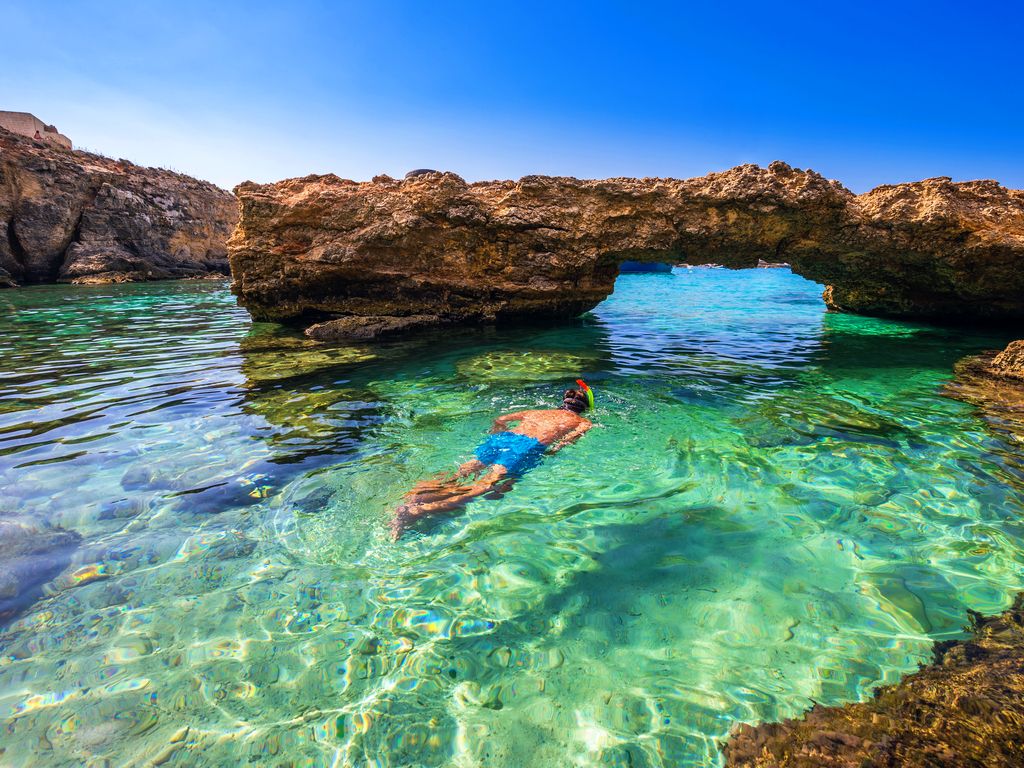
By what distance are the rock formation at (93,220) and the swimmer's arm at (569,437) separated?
112 ft

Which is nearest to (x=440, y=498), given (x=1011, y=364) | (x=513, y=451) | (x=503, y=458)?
(x=503, y=458)

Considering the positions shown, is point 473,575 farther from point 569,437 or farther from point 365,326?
point 365,326

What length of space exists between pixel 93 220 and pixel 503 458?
37.6 m

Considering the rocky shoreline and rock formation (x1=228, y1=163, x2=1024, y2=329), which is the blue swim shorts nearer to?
the rocky shoreline

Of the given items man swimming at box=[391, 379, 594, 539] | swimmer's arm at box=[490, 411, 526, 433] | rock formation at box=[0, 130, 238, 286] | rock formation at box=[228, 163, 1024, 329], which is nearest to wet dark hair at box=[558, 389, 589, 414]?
man swimming at box=[391, 379, 594, 539]

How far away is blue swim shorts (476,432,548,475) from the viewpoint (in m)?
3.93

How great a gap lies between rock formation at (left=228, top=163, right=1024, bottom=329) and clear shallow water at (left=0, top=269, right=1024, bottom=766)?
459 cm

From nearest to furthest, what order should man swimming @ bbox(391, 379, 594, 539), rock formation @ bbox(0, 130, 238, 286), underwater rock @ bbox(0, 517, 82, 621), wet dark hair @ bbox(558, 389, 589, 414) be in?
underwater rock @ bbox(0, 517, 82, 621) < man swimming @ bbox(391, 379, 594, 539) < wet dark hair @ bbox(558, 389, 589, 414) < rock formation @ bbox(0, 130, 238, 286)

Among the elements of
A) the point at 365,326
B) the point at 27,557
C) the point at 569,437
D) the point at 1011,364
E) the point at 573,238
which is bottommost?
the point at 27,557

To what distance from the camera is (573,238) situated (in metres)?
9.77

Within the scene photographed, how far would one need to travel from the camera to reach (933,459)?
399 centimetres

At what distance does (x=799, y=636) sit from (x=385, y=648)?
194cm

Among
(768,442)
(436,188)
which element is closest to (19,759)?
(768,442)

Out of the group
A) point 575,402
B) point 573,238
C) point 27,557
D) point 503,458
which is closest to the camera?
point 27,557
